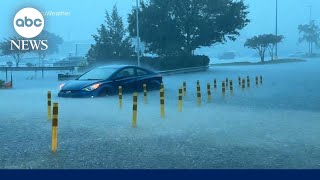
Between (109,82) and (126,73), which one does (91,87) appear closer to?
(109,82)

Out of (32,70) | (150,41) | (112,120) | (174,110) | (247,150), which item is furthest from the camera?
(150,41)

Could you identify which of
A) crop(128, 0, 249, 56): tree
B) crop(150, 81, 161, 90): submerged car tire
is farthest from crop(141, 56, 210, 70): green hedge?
crop(150, 81, 161, 90): submerged car tire

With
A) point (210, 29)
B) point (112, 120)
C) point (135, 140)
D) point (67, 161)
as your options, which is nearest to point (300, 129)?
point (135, 140)

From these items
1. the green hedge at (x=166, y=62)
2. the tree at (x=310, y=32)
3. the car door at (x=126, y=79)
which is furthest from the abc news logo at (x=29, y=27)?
the tree at (x=310, y=32)

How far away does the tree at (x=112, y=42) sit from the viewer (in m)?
43.6

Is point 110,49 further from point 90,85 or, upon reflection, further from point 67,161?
point 67,161

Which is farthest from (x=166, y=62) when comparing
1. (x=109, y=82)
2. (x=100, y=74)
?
(x=109, y=82)

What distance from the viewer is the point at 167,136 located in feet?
28.3

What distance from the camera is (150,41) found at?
44.4 meters

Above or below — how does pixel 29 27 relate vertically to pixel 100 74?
above

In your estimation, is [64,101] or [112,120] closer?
[112,120]

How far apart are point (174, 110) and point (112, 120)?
245 cm

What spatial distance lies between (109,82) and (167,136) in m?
8.13

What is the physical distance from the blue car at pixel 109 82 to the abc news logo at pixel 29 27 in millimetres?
5275
